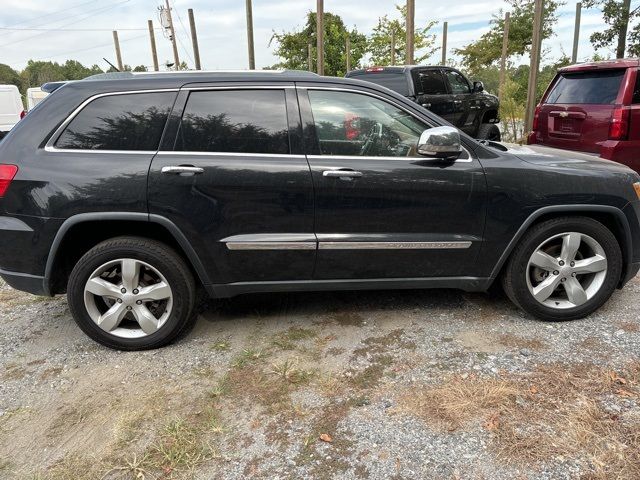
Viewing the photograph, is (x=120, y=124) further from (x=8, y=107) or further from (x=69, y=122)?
(x=8, y=107)

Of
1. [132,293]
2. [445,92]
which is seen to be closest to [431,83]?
[445,92]

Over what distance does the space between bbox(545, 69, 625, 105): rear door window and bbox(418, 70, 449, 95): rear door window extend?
2.94 m

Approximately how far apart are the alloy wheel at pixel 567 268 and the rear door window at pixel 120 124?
8.53 feet

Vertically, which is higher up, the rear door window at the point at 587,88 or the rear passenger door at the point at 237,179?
the rear door window at the point at 587,88

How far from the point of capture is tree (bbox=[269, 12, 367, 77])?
1539 inches

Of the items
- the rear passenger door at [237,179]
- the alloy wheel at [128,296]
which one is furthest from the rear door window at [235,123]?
the alloy wheel at [128,296]

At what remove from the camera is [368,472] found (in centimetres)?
206

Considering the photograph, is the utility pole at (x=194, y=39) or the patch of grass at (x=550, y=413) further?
the utility pole at (x=194, y=39)

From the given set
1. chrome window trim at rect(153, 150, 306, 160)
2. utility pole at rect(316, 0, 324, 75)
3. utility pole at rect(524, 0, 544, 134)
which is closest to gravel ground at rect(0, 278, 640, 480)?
chrome window trim at rect(153, 150, 306, 160)

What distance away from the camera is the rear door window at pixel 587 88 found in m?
5.54

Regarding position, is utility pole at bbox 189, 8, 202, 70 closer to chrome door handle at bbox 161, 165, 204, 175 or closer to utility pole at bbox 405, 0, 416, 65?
utility pole at bbox 405, 0, 416, 65

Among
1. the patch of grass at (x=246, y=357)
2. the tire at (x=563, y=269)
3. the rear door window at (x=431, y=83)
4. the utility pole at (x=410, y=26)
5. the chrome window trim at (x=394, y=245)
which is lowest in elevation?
the patch of grass at (x=246, y=357)

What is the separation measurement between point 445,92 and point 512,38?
78.5 feet

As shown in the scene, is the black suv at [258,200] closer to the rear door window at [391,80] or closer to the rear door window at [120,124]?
the rear door window at [120,124]
